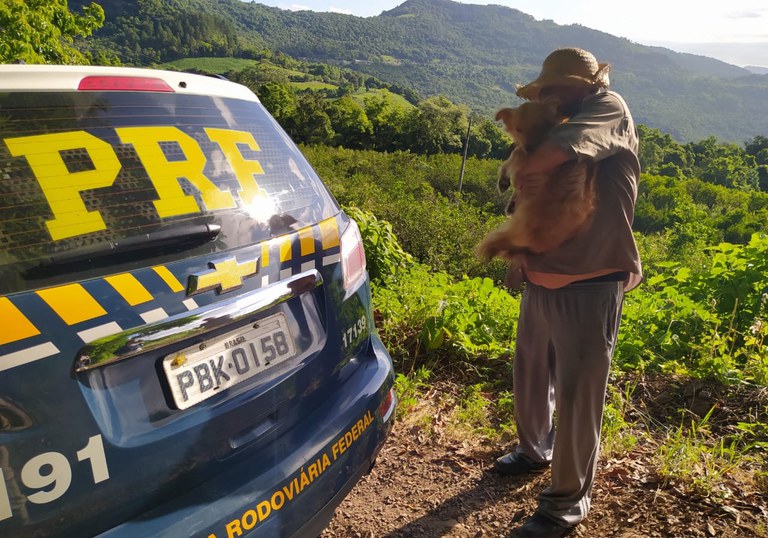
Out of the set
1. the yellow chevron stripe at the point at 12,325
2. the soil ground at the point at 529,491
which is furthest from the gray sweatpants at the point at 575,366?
the yellow chevron stripe at the point at 12,325

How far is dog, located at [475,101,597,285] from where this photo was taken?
1.81 meters

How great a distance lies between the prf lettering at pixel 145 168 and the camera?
4.25ft

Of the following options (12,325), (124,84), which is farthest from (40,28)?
(12,325)

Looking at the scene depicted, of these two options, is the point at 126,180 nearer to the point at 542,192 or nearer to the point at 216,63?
the point at 542,192

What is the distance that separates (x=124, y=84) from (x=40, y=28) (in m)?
12.6

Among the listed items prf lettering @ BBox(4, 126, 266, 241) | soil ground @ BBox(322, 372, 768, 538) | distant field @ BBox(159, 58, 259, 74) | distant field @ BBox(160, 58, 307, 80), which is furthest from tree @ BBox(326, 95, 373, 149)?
prf lettering @ BBox(4, 126, 266, 241)

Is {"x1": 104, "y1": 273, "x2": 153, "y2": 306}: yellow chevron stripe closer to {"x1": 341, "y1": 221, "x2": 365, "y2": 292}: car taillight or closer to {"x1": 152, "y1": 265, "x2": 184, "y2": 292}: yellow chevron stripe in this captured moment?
{"x1": 152, "y1": 265, "x2": 184, "y2": 292}: yellow chevron stripe

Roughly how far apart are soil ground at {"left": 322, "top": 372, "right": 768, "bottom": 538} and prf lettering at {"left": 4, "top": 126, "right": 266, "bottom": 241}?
61.6 inches

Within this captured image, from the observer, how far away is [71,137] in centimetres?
138

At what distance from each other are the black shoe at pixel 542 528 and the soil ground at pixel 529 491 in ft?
0.37

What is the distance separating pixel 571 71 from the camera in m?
1.89

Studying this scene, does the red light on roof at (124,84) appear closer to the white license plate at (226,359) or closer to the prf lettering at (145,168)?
the prf lettering at (145,168)

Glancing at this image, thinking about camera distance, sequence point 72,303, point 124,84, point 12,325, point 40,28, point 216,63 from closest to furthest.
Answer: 1. point 12,325
2. point 72,303
3. point 124,84
4. point 40,28
5. point 216,63

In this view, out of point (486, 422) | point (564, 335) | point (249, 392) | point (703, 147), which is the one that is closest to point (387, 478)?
point (486, 422)
